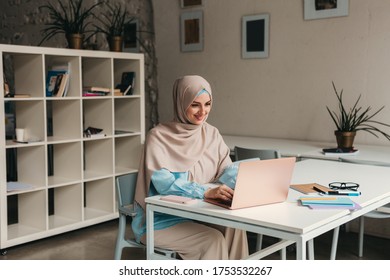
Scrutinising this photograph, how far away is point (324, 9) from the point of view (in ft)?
15.9

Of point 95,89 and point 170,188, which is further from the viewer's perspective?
point 95,89

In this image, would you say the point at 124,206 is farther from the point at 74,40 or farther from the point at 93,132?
the point at 74,40

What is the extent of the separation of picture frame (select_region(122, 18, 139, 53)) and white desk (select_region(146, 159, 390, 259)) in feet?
12.1

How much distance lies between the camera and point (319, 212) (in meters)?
2.33

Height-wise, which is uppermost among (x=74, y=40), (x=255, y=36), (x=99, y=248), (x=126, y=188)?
(x=255, y=36)

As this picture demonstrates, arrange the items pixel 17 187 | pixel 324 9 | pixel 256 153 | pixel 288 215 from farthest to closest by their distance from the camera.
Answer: pixel 324 9, pixel 17 187, pixel 256 153, pixel 288 215

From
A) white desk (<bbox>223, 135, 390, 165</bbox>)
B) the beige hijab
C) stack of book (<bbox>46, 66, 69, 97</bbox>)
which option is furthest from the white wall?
the beige hijab

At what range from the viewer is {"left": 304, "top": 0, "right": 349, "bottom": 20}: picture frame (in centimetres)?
476

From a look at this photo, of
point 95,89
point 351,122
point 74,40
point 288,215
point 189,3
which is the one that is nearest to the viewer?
point 288,215

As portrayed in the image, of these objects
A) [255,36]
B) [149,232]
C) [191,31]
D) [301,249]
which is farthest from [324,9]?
[301,249]

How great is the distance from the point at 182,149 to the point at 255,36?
8.80 ft
